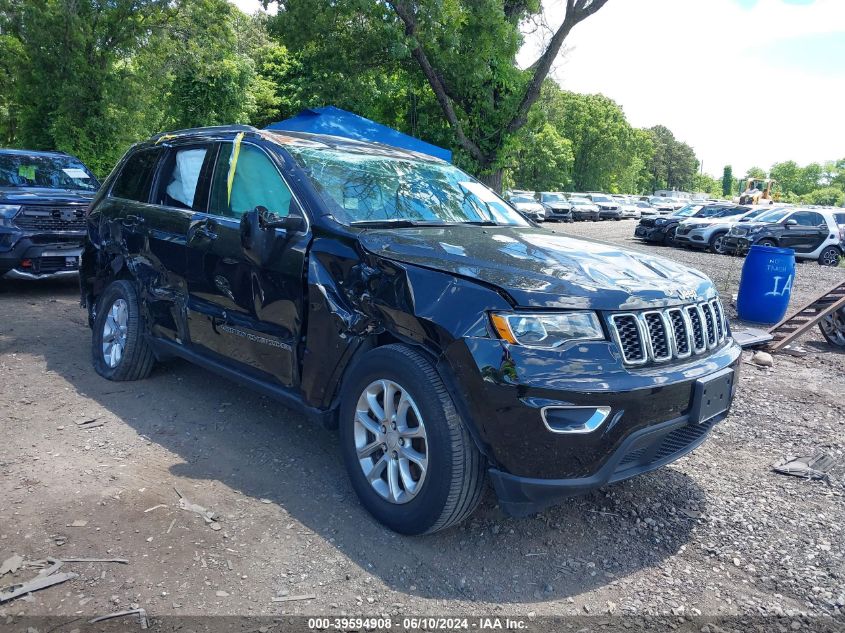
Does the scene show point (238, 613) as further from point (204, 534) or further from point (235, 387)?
point (235, 387)

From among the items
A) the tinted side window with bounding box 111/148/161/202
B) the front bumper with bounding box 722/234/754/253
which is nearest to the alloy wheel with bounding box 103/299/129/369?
the tinted side window with bounding box 111/148/161/202

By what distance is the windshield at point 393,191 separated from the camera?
3686mm

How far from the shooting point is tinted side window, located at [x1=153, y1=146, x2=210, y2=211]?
440 cm

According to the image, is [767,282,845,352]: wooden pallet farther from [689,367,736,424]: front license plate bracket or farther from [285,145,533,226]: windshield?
[689,367,736,424]: front license plate bracket

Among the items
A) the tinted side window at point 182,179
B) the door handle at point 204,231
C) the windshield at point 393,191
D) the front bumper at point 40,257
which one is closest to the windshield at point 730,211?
the front bumper at point 40,257

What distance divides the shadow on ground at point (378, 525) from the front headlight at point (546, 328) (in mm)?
1020

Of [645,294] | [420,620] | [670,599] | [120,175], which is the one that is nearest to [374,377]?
[420,620]

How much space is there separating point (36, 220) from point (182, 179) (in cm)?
463

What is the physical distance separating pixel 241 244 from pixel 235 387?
5.54ft

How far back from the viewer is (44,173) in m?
9.06

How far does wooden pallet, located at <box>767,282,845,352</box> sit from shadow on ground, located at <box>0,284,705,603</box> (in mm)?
3919

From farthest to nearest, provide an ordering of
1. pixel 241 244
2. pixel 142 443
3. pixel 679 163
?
pixel 679 163, pixel 142 443, pixel 241 244

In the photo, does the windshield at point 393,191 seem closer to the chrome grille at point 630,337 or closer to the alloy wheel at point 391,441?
the alloy wheel at point 391,441

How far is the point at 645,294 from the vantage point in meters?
2.98
